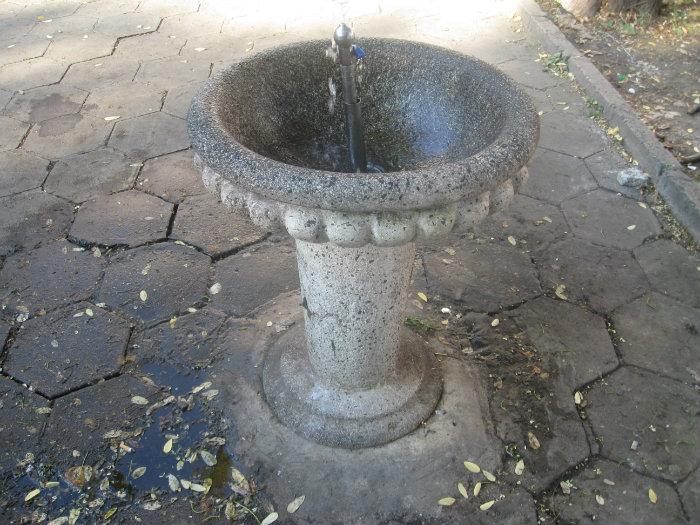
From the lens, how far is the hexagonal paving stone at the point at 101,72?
4.35 meters

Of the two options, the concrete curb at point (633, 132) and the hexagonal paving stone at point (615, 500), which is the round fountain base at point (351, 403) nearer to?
the hexagonal paving stone at point (615, 500)

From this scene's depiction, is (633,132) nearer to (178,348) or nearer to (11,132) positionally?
(178,348)

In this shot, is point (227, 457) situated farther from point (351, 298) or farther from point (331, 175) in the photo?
point (331, 175)

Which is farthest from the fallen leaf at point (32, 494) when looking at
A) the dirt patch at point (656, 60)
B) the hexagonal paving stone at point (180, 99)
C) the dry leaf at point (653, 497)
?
the dirt patch at point (656, 60)

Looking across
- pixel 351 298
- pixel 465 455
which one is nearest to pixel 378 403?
pixel 465 455

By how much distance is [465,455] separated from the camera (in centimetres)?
206

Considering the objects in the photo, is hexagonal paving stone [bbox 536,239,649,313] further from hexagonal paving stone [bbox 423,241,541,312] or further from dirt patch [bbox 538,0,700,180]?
dirt patch [bbox 538,0,700,180]

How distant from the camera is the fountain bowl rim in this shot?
1183 millimetres

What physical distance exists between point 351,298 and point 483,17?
430 cm

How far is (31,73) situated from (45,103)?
1.96 ft

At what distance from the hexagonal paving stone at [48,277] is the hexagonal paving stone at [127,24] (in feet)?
9.43

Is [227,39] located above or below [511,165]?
below

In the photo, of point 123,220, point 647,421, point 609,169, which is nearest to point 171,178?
point 123,220

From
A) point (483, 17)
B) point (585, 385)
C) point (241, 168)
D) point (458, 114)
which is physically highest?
point (241, 168)
